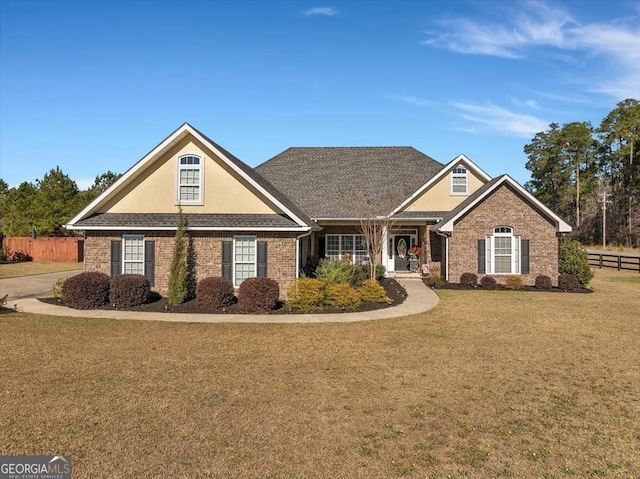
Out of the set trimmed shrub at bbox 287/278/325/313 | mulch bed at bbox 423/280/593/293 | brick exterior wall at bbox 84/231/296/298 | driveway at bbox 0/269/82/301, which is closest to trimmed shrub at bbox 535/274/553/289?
mulch bed at bbox 423/280/593/293

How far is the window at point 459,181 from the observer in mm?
25141

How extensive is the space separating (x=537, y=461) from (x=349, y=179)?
24.2 metres

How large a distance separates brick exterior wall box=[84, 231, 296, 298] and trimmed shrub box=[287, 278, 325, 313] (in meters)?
1.13

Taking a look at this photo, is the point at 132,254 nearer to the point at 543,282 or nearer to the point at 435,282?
the point at 435,282

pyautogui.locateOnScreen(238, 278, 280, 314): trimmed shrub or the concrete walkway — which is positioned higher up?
pyautogui.locateOnScreen(238, 278, 280, 314): trimmed shrub

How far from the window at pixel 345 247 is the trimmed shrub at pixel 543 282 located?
961cm

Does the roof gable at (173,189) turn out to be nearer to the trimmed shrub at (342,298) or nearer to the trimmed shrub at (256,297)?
the trimmed shrub at (256,297)

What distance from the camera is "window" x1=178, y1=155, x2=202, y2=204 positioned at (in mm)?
17188

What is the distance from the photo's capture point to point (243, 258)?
657 inches

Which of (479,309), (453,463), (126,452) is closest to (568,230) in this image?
(479,309)

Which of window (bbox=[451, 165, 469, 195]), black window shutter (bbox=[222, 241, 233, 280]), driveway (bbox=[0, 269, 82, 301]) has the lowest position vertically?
driveway (bbox=[0, 269, 82, 301])

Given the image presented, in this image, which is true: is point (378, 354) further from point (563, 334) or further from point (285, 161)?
point (285, 161)

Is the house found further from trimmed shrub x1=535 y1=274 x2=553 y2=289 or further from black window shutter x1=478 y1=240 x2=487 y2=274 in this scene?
trimmed shrub x1=535 y1=274 x2=553 y2=289

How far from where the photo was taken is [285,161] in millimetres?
30734
